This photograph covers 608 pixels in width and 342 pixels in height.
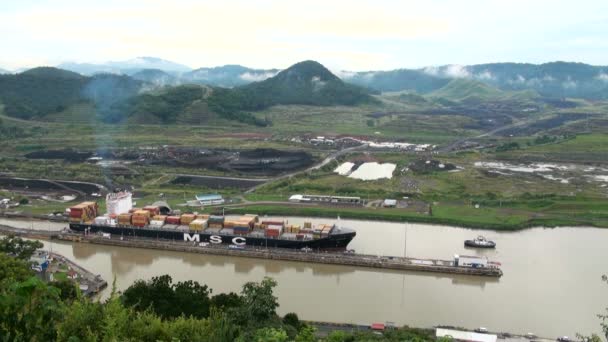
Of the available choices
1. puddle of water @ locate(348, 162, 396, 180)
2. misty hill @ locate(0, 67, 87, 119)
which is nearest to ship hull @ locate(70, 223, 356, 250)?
puddle of water @ locate(348, 162, 396, 180)

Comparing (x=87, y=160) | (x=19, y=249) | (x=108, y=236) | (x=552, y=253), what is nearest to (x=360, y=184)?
(x=552, y=253)

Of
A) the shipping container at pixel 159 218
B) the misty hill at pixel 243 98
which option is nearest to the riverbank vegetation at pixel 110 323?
the shipping container at pixel 159 218

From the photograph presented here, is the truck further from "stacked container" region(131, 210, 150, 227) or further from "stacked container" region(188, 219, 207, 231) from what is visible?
"stacked container" region(131, 210, 150, 227)

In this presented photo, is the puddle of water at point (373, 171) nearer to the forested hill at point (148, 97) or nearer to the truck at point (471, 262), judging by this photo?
the truck at point (471, 262)

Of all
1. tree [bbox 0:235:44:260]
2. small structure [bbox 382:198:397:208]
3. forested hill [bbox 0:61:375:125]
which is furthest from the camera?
forested hill [bbox 0:61:375:125]

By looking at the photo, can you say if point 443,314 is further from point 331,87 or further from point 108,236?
point 331,87

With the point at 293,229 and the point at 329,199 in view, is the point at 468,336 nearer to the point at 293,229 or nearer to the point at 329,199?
the point at 293,229

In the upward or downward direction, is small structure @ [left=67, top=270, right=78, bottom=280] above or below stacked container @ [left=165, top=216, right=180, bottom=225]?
below

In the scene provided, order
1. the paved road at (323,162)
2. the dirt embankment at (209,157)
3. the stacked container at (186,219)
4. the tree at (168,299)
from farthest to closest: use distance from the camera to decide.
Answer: the dirt embankment at (209,157) → the paved road at (323,162) → the stacked container at (186,219) → the tree at (168,299)
